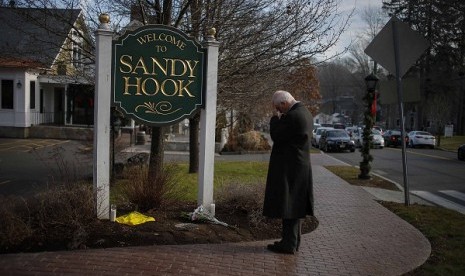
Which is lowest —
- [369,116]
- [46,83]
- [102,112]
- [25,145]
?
[25,145]

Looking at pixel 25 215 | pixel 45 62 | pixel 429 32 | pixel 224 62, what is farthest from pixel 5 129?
pixel 429 32

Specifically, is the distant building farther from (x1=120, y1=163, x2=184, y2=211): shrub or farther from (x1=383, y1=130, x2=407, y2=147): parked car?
(x1=120, y1=163, x2=184, y2=211): shrub

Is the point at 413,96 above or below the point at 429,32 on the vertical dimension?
→ below

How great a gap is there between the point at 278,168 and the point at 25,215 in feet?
10.6

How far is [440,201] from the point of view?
1241 centimetres

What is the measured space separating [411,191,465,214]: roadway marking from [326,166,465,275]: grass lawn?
2166 millimetres

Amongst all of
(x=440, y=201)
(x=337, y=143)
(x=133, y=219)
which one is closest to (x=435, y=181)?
(x=440, y=201)

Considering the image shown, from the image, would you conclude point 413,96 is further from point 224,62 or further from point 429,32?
point 429,32

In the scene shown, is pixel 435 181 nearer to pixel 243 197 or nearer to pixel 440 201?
pixel 440 201

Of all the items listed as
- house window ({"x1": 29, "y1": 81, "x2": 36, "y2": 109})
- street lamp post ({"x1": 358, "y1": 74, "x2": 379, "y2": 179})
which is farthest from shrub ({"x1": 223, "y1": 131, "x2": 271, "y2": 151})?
street lamp post ({"x1": 358, "y1": 74, "x2": 379, "y2": 179})

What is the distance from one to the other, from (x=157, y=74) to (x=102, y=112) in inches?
38.4

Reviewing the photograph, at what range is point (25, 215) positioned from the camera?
618 centimetres

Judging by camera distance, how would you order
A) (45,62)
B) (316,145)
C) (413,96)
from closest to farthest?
(413,96), (45,62), (316,145)

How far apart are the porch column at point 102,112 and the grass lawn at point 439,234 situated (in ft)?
12.9
